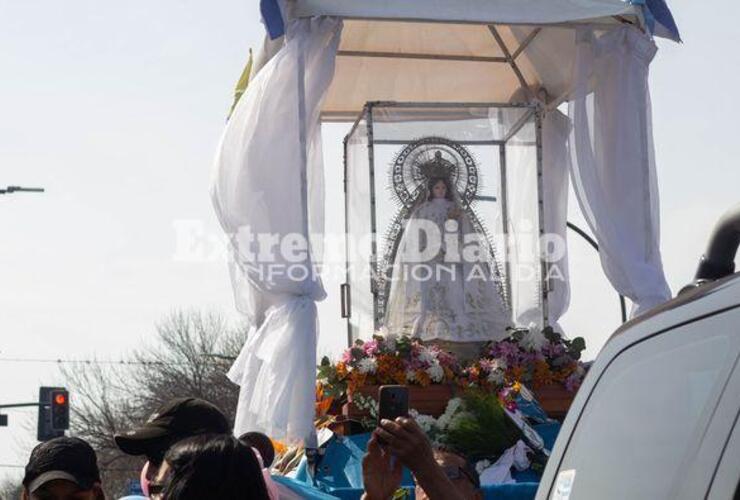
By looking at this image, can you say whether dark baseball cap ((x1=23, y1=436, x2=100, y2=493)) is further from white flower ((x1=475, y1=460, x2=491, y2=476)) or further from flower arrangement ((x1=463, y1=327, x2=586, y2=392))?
flower arrangement ((x1=463, y1=327, x2=586, y2=392))

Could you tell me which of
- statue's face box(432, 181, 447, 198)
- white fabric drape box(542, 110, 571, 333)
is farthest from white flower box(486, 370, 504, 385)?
statue's face box(432, 181, 447, 198)

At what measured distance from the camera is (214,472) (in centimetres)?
→ 328

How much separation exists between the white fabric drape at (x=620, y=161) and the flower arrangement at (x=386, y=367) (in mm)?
1431

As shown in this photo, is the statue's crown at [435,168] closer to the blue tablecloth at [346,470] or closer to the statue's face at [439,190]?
the statue's face at [439,190]

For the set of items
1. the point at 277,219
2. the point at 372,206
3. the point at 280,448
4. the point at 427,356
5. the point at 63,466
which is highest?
the point at 372,206

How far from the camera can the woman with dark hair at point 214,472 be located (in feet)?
10.7

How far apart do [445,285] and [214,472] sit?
8909 millimetres

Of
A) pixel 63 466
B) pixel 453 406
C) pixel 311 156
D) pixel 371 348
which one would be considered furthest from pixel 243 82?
pixel 63 466

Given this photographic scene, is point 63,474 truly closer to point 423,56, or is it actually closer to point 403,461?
point 403,461

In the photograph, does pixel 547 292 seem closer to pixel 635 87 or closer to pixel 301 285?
pixel 635 87

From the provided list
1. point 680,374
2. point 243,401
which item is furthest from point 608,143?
point 680,374

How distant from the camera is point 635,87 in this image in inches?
439

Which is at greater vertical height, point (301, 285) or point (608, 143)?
point (608, 143)

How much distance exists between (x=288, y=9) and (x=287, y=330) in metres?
2.30
